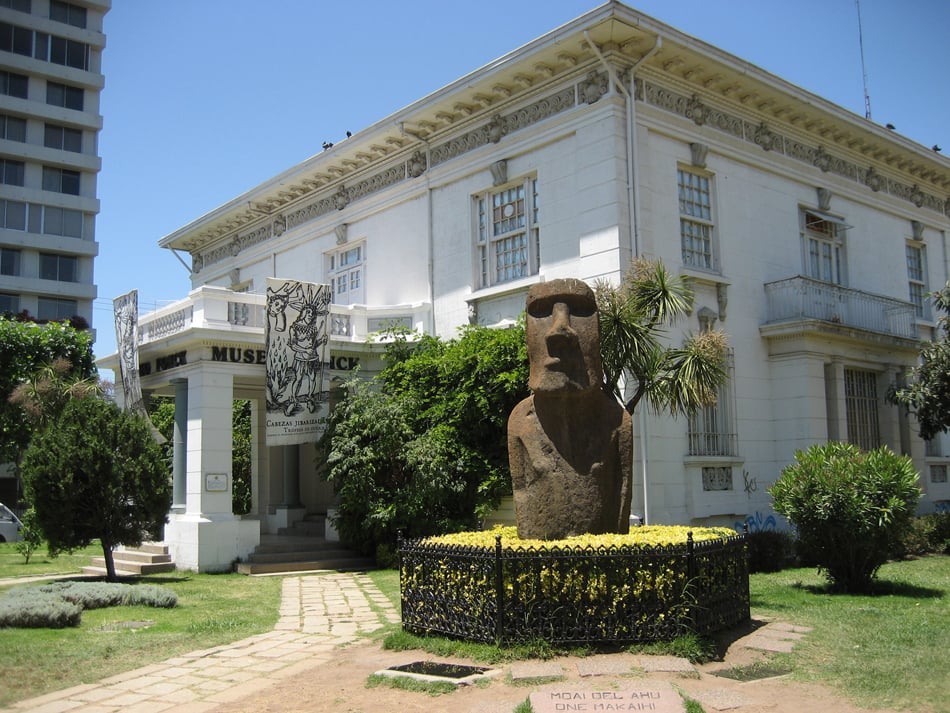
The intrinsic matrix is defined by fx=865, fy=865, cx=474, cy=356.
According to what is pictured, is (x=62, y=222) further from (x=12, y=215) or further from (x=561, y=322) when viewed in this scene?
(x=561, y=322)

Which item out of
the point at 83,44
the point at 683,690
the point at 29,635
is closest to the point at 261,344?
the point at 29,635

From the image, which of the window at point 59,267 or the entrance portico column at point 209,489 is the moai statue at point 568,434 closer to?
the entrance portico column at point 209,489

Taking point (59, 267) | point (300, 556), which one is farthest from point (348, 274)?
point (59, 267)

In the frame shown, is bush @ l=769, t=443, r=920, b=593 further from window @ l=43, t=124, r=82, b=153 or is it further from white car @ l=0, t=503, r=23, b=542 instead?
window @ l=43, t=124, r=82, b=153

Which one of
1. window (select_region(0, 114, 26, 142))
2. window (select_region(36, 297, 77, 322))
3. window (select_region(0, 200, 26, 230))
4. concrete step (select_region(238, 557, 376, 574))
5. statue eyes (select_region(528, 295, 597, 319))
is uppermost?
window (select_region(0, 114, 26, 142))

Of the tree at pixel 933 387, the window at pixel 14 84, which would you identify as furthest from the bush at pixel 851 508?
the window at pixel 14 84

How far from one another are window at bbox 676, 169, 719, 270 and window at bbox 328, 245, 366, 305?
822 centimetres

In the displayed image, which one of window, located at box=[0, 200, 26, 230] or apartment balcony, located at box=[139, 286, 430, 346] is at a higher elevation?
window, located at box=[0, 200, 26, 230]

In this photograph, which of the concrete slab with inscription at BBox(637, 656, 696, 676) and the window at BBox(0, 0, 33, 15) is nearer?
the concrete slab with inscription at BBox(637, 656, 696, 676)

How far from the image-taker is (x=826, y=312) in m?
18.0

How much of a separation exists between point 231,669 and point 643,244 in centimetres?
1054

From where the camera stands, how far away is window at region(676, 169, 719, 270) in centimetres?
1672

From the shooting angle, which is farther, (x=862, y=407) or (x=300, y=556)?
(x=862, y=407)

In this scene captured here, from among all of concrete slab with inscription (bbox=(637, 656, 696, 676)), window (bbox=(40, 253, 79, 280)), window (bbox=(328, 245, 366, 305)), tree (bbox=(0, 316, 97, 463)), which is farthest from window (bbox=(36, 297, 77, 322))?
concrete slab with inscription (bbox=(637, 656, 696, 676))
